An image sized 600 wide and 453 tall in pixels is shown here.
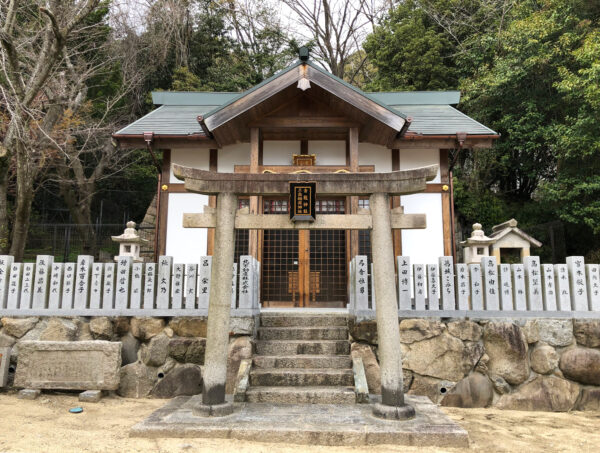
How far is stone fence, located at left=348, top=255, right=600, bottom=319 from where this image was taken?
6473 mm

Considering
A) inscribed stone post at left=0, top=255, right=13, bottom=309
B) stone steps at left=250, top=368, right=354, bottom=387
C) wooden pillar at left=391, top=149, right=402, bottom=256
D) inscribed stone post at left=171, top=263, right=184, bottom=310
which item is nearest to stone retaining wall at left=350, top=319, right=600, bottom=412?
stone steps at left=250, top=368, right=354, bottom=387

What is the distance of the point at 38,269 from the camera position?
6762mm

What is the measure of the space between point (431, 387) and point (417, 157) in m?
5.74

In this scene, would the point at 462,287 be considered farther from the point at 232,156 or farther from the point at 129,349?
the point at 232,156

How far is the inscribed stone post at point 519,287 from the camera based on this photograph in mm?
6496

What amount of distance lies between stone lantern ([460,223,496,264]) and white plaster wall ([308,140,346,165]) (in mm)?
3504

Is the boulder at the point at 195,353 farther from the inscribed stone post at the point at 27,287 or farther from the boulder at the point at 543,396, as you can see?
the boulder at the point at 543,396

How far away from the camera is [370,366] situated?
242 inches

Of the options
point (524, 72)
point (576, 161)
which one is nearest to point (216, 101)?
point (524, 72)

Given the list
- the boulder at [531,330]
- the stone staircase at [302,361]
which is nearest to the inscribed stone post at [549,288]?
the boulder at [531,330]

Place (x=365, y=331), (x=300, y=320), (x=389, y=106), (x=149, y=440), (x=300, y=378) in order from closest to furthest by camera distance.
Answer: (x=149, y=440)
(x=300, y=378)
(x=365, y=331)
(x=300, y=320)
(x=389, y=106)

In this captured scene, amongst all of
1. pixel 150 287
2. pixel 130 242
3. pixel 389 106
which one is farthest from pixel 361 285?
pixel 130 242

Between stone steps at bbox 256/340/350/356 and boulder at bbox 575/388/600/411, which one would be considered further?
stone steps at bbox 256/340/350/356

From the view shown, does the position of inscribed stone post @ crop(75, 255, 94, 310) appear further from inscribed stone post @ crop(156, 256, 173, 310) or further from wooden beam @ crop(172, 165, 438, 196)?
wooden beam @ crop(172, 165, 438, 196)
